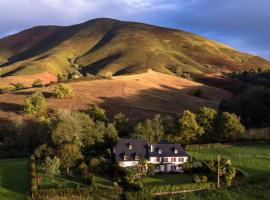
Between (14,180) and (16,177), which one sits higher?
(16,177)

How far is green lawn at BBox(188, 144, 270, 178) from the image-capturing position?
73.2 meters

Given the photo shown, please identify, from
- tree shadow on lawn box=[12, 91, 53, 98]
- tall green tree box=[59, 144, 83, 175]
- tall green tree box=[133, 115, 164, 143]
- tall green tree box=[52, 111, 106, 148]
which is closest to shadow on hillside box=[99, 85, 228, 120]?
tree shadow on lawn box=[12, 91, 53, 98]

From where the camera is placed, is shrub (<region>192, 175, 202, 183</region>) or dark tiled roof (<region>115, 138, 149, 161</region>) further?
dark tiled roof (<region>115, 138, 149, 161</region>)

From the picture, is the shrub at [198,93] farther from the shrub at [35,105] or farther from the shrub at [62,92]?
the shrub at [35,105]

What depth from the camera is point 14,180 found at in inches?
2621

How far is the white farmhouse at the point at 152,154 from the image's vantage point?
7444cm

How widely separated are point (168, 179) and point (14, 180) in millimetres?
20328

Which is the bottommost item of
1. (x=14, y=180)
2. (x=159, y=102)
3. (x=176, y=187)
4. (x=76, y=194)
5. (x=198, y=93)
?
(x=76, y=194)

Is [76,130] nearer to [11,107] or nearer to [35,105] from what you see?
[35,105]

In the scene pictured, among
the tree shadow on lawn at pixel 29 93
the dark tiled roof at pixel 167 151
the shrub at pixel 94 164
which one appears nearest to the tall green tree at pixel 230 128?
the dark tiled roof at pixel 167 151

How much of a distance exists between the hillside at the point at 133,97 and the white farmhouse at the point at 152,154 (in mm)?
40331

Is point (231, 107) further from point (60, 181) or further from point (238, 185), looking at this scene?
point (60, 181)

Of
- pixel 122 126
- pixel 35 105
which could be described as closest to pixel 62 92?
pixel 35 105

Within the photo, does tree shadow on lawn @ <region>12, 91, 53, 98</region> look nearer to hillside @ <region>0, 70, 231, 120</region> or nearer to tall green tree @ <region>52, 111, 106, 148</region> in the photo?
hillside @ <region>0, 70, 231, 120</region>
